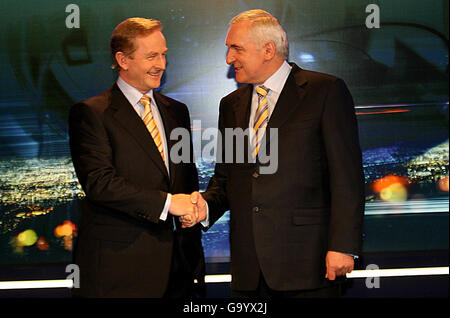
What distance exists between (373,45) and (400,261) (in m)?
1.39

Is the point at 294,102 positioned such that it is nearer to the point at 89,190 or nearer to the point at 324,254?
the point at 324,254

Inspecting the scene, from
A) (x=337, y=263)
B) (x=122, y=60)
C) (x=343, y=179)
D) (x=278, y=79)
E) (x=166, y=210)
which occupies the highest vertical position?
(x=122, y=60)

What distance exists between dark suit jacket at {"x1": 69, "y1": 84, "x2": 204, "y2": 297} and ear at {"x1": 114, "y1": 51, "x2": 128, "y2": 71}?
21 cm

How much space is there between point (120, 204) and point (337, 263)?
949 mm

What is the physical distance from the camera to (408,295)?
12.3ft

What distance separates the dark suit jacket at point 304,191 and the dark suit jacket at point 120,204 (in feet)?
1.29

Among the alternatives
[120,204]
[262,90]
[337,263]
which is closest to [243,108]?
[262,90]

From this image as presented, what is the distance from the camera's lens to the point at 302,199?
8.10 ft

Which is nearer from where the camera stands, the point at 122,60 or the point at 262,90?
the point at 262,90

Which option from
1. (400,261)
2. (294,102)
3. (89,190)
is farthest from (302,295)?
(400,261)

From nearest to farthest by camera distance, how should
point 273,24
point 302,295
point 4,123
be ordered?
point 302,295
point 273,24
point 4,123

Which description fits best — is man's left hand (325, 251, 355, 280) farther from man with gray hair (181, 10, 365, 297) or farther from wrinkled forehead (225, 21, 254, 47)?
wrinkled forehead (225, 21, 254, 47)

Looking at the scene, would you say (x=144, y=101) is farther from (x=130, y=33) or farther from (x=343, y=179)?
(x=343, y=179)

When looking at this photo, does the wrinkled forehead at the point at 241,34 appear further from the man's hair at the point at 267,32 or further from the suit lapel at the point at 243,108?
the suit lapel at the point at 243,108
